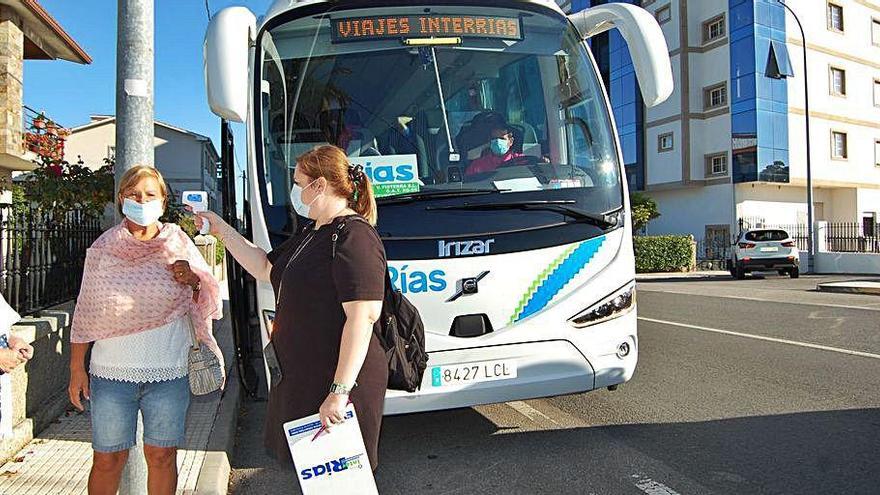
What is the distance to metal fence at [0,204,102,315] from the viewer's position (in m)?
5.22

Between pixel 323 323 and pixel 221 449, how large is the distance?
2.62m

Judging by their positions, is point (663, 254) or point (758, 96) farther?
point (758, 96)

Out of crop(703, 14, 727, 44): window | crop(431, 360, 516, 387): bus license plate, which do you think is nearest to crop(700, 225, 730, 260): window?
crop(703, 14, 727, 44): window

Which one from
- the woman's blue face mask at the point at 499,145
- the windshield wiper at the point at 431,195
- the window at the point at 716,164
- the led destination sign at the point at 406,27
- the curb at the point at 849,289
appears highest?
the window at the point at 716,164

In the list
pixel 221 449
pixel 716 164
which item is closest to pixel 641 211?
pixel 716 164

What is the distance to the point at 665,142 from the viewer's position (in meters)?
40.8

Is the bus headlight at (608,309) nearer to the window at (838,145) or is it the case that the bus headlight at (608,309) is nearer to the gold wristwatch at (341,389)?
the gold wristwatch at (341,389)

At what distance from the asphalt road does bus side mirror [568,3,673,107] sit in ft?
8.01

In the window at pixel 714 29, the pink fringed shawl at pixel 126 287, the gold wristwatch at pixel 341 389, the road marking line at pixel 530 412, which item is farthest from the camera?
the window at pixel 714 29

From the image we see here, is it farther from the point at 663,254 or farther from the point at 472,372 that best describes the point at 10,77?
the point at 663,254

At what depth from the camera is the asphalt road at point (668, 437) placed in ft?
13.8

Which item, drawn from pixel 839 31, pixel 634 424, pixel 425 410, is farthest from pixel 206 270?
pixel 839 31

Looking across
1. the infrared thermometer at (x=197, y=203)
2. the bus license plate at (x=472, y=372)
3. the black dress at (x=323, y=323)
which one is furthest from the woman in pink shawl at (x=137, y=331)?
the bus license plate at (x=472, y=372)

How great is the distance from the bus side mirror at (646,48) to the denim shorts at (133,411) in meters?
3.65
